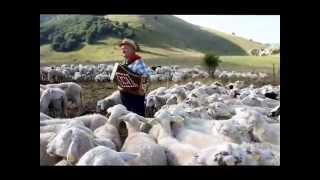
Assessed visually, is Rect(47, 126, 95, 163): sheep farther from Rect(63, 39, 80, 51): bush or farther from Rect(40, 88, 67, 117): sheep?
Rect(63, 39, 80, 51): bush

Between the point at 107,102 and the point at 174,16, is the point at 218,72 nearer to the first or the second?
the point at 174,16

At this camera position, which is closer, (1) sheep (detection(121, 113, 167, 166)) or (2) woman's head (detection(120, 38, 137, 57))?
(1) sheep (detection(121, 113, 167, 166))

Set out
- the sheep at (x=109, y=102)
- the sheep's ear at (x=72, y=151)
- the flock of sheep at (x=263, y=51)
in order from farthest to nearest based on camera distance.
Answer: the flock of sheep at (x=263, y=51)
the sheep at (x=109, y=102)
the sheep's ear at (x=72, y=151)

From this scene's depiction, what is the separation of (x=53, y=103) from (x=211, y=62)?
136cm

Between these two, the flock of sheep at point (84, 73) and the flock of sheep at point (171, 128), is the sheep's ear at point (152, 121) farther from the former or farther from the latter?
the flock of sheep at point (84, 73)

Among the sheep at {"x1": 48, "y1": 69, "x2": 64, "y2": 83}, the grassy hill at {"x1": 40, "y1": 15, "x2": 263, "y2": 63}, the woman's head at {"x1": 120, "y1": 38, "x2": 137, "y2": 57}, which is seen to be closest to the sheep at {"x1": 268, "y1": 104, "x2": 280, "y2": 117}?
the grassy hill at {"x1": 40, "y1": 15, "x2": 263, "y2": 63}

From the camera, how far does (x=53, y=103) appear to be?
5.61 m

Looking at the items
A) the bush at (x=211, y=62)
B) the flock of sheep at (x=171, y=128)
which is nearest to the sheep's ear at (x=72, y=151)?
the flock of sheep at (x=171, y=128)

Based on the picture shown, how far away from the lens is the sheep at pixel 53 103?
5594 mm

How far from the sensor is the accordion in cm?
561

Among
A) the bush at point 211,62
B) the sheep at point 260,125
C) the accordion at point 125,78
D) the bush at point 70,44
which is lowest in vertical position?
the sheep at point 260,125

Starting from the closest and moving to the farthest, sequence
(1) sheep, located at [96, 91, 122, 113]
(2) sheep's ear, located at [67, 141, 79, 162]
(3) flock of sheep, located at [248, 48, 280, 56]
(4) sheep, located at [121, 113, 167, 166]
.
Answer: (2) sheep's ear, located at [67, 141, 79, 162] < (4) sheep, located at [121, 113, 167, 166] < (1) sheep, located at [96, 91, 122, 113] < (3) flock of sheep, located at [248, 48, 280, 56]

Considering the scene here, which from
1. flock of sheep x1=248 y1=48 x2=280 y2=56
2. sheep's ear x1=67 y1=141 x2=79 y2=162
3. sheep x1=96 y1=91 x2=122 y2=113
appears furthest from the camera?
flock of sheep x1=248 y1=48 x2=280 y2=56

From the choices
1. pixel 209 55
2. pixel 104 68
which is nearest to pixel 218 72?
pixel 209 55
